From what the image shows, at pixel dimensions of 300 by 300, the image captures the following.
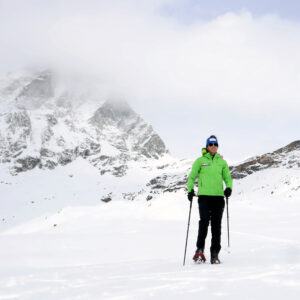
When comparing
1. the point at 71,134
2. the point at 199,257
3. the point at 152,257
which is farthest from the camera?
the point at 71,134

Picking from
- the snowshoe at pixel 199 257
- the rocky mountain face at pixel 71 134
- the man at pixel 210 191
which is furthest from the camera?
the rocky mountain face at pixel 71 134

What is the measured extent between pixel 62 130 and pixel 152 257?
384 ft

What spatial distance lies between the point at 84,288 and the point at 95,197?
7604cm

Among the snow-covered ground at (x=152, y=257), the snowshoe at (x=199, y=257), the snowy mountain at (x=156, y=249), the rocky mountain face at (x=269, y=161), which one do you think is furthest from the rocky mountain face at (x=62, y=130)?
the snowshoe at (x=199, y=257)

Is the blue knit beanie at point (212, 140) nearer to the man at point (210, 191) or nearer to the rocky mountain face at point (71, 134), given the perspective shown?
the man at point (210, 191)

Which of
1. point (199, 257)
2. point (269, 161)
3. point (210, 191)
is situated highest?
point (269, 161)

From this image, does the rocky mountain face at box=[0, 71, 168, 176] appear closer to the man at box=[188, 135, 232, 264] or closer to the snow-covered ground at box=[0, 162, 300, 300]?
the snow-covered ground at box=[0, 162, 300, 300]

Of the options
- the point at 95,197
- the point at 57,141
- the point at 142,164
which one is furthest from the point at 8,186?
the point at 142,164

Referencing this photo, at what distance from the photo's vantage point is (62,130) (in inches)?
4724

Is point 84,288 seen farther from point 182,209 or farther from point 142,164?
point 142,164

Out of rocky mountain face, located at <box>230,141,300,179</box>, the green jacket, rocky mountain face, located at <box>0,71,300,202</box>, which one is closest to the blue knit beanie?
the green jacket

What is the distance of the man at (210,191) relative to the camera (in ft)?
18.2

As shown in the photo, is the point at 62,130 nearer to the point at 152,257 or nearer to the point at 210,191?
the point at 152,257

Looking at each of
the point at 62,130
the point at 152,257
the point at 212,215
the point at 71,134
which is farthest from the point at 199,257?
the point at 71,134
